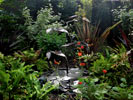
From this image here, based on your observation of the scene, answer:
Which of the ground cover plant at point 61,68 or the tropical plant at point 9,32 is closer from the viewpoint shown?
the ground cover plant at point 61,68

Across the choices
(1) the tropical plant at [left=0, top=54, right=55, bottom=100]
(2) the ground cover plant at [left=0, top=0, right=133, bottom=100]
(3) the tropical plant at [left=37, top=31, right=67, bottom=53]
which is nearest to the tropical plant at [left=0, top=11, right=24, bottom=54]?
(2) the ground cover plant at [left=0, top=0, right=133, bottom=100]

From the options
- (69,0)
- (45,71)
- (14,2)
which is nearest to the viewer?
(45,71)

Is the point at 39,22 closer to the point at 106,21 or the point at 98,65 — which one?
the point at 98,65

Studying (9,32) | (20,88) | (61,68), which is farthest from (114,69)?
(9,32)

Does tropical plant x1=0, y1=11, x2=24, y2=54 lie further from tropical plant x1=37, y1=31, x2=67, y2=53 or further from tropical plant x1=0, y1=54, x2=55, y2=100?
tropical plant x1=0, y1=54, x2=55, y2=100

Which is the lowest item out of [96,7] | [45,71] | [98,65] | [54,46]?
[45,71]

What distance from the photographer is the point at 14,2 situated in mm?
5383

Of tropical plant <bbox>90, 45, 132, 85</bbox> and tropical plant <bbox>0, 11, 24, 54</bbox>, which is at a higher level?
tropical plant <bbox>0, 11, 24, 54</bbox>

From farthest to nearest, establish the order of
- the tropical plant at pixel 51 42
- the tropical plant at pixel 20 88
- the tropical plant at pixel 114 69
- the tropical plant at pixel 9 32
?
1. the tropical plant at pixel 51 42
2. the tropical plant at pixel 9 32
3. the tropical plant at pixel 114 69
4. the tropical plant at pixel 20 88

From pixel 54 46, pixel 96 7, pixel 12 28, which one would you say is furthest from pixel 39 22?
pixel 96 7

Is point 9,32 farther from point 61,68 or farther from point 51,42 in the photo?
point 61,68

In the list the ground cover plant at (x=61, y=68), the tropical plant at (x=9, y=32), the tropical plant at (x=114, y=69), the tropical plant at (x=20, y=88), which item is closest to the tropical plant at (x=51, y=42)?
the ground cover plant at (x=61, y=68)

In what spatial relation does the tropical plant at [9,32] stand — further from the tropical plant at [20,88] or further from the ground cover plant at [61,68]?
the tropical plant at [20,88]

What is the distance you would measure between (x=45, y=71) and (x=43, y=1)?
137 inches
